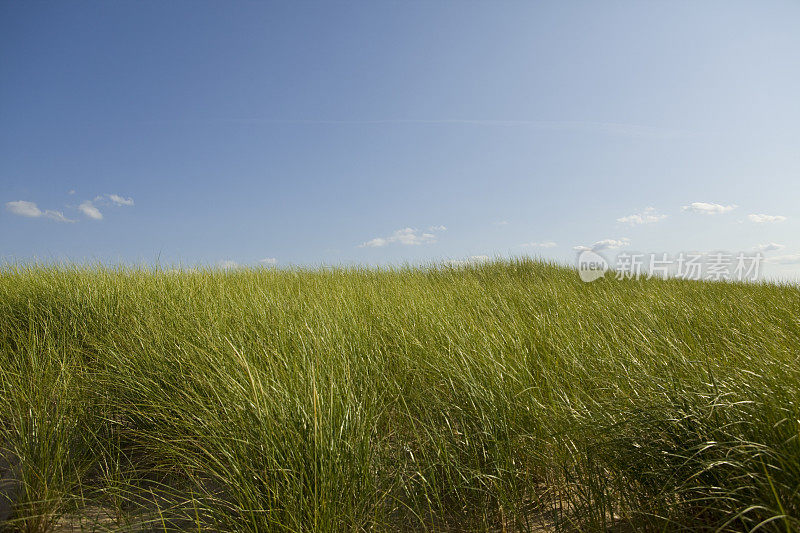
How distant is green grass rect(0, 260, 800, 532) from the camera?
60.4 inches

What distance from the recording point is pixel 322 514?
58.9 inches

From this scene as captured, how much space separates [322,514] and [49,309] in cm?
366

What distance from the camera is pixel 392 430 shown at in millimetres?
2240

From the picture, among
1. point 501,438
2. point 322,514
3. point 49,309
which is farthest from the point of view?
point 49,309

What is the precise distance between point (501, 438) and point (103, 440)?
2218 mm

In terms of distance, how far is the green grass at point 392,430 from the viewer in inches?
60.4

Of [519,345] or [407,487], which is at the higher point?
[519,345]

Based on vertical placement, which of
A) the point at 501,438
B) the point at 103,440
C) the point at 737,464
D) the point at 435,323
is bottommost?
the point at 103,440

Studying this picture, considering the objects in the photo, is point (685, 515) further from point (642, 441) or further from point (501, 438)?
point (501, 438)

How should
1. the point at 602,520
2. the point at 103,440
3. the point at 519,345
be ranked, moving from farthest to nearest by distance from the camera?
the point at 519,345, the point at 103,440, the point at 602,520

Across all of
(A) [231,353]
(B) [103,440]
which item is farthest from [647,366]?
(B) [103,440]

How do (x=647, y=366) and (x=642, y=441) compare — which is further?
(x=647, y=366)

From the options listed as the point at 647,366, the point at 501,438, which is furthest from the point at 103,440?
the point at 647,366

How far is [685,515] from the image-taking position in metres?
1.53
